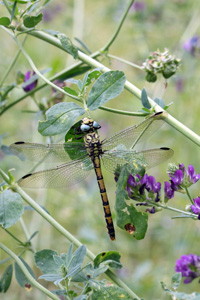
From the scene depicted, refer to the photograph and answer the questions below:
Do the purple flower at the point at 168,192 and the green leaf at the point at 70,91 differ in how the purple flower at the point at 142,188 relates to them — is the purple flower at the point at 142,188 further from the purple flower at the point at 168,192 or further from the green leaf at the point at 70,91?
the green leaf at the point at 70,91

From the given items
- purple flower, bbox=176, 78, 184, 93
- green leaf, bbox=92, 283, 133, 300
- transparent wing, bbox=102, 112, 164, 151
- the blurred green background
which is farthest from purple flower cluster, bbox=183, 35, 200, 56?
green leaf, bbox=92, 283, 133, 300

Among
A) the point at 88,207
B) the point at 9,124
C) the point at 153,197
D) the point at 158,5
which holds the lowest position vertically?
the point at 88,207

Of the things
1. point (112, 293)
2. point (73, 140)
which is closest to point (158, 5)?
point (73, 140)

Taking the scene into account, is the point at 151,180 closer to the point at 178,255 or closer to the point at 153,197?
the point at 153,197

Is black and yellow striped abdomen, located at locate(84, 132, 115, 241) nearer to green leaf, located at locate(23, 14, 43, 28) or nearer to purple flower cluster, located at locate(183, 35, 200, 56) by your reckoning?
green leaf, located at locate(23, 14, 43, 28)

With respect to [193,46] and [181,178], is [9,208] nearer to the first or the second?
[181,178]

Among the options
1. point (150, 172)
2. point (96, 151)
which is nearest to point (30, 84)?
point (96, 151)
